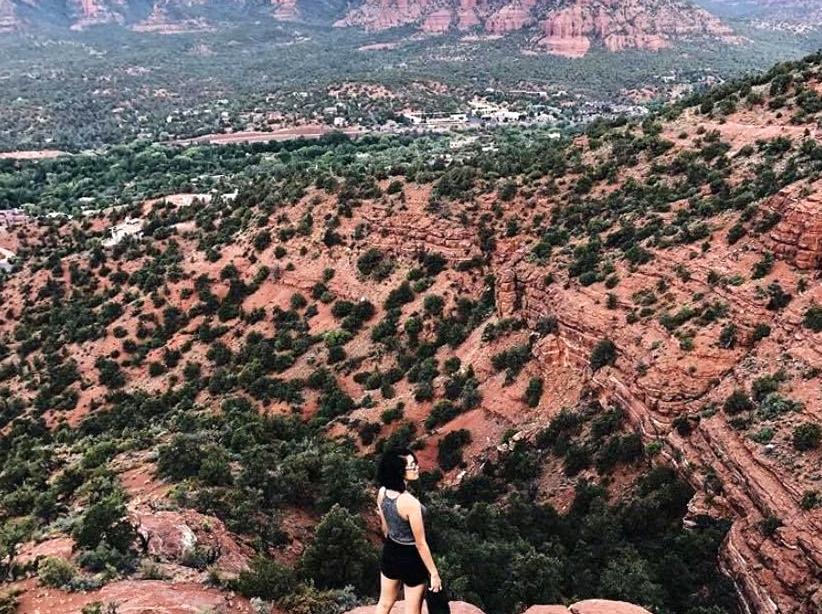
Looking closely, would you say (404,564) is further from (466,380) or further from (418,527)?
(466,380)

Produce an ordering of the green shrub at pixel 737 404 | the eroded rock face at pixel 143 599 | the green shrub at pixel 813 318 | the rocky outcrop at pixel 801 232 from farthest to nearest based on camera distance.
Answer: the rocky outcrop at pixel 801 232, the green shrub at pixel 813 318, the green shrub at pixel 737 404, the eroded rock face at pixel 143 599

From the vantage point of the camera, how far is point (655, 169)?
35562 millimetres

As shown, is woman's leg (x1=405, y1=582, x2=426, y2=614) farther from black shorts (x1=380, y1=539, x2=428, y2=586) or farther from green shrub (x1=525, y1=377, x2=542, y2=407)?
green shrub (x1=525, y1=377, x2=542, y2=407)

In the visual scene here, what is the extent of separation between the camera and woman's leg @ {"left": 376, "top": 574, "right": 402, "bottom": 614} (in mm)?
8562

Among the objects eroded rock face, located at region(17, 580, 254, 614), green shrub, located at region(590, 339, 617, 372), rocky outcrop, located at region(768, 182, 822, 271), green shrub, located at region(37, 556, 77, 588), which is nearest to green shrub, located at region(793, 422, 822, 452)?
rocky outcrop, located at region(768, 182, 822, 271)

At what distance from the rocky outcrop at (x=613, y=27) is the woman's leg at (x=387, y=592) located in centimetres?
19172

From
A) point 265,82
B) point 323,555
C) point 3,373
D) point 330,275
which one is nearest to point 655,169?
point 330,275

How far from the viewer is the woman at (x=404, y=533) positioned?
809 cm

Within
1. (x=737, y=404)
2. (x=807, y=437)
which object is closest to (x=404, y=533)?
(x=807, y=437)

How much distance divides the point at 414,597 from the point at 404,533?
0.82 metres

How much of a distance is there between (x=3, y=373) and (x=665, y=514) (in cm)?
3699

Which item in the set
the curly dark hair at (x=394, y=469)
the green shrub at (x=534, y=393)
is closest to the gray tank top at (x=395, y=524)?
the curly dark hair at (x=394, y=469)

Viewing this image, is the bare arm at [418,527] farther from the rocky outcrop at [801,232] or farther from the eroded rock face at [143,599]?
the rocky outcrop at [801,232]

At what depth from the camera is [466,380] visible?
3100cm
